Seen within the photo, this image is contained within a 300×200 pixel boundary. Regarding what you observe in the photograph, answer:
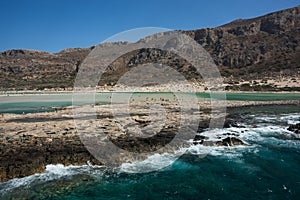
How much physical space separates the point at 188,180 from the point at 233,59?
120 m

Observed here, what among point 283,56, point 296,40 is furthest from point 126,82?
point 296,40

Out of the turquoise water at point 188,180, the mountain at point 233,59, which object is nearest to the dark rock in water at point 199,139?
the turquoise water at point 188,180

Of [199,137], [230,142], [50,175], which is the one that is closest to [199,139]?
[199,137]

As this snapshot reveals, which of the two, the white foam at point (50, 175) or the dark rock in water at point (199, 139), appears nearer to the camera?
the white foam at point (50, 175)

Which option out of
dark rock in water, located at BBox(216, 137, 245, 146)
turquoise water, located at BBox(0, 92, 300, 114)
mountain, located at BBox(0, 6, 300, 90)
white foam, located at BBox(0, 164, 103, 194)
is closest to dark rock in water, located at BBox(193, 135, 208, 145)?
dark rock in water, located at BBox(216, 137, 245, 146)

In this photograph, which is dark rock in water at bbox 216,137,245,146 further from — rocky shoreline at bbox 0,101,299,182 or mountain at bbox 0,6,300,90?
mountain at bbox 0,6,300,90

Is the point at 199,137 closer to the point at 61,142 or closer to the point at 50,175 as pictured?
the point at 61,142

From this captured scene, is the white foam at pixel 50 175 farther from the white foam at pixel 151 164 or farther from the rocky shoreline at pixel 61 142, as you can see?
the white foam at pixel 151 164

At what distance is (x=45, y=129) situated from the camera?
64.7 ft

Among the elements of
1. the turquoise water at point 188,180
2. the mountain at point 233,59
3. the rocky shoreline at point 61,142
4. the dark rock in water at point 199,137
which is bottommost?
the turquoise water at point 188,180

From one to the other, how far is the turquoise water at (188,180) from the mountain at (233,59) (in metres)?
65.9

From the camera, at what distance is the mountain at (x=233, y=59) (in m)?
97.8

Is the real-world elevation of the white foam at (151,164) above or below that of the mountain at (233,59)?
below

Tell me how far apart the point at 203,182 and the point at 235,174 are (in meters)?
1.94
